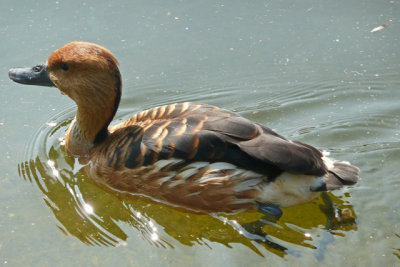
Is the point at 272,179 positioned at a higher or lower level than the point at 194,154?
lower

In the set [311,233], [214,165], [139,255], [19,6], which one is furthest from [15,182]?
[19,6]

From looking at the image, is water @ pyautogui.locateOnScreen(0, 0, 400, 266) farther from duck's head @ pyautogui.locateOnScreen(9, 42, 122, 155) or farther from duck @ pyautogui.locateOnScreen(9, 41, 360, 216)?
duck's head @ pyautogui.locateOnScreen(9, 42, 122, 155)

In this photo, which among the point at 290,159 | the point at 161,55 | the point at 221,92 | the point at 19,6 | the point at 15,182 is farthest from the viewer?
the point at 19,6

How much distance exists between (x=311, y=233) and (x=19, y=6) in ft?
20.2

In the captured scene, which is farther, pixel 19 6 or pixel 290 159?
pixel 19 6

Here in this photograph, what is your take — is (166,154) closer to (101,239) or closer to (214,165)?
(214,165)

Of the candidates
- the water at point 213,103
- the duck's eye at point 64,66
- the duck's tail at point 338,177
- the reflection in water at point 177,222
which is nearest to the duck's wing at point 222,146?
the duck's tail at point 338,177

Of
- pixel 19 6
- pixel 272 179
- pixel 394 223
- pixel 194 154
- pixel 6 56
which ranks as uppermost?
pixel 19 6

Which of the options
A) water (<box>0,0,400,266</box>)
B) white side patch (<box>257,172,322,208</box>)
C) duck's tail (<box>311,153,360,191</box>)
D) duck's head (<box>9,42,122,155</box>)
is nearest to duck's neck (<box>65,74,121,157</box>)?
duck's head (<box>9,42,122,155</box>)

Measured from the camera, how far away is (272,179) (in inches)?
203

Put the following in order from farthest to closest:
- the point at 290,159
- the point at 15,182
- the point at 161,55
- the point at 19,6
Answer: the point at 19,6 → the point at 161,55 → the point at 15,182 → the point at 290,159

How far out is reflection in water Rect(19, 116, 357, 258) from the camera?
5.11 m

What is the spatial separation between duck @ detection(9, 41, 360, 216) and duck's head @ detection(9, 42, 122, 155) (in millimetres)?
11

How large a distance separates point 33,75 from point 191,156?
217 cm
